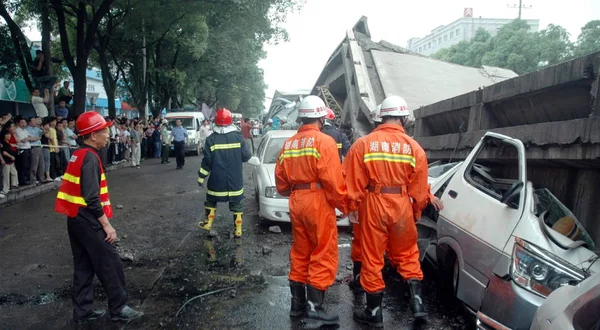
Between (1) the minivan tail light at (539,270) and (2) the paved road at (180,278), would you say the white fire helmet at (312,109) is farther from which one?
(1) the minivan tail light at (539,270)

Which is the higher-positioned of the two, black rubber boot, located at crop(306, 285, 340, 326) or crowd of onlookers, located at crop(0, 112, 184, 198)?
crowd of onlookers, located at crop(0, 112, 184, 198)

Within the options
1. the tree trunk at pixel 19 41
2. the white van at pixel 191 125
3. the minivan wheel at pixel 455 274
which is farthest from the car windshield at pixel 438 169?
the white van at pixel 191 125

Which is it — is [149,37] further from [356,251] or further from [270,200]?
[356,251]

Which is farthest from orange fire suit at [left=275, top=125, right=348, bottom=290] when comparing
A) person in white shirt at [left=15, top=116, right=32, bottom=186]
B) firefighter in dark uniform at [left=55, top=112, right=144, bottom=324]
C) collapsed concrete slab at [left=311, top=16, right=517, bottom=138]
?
person in white shirt at [left=15, top=116, right=32, bottom=186]

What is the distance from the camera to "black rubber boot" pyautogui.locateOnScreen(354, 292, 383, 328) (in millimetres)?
3648

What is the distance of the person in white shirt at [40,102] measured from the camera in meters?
12.0

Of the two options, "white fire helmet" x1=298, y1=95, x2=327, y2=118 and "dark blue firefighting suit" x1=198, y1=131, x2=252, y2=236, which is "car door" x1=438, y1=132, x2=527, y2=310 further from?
"dark blue firefighting suit" x1=198, y1=131, x2=252, y2=236

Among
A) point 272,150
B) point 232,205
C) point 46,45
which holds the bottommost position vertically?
point 232,205

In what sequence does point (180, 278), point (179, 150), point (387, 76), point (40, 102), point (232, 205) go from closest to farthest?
point (180, 278), point (232, 205), point (387, 76), point (40, 102), point (179, 150)

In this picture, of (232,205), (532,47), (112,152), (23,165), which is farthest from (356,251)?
(532,47)

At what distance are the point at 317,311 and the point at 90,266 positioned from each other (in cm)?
187

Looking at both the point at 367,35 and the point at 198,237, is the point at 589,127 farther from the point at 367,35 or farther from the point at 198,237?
the point at 367,35

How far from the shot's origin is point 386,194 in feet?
11.9

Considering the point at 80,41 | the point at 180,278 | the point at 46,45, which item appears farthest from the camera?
the point at 80,41
